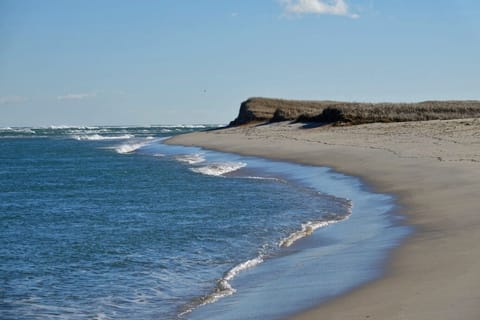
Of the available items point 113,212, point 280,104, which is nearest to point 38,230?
point 113,212

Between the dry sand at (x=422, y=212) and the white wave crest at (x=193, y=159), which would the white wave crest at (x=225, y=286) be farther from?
the white wave crest at (x=193, y=159)

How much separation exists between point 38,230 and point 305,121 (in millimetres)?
47702

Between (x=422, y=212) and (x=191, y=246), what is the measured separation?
181 inches

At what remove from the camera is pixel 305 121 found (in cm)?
6288

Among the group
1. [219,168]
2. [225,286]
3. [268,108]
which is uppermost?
[268,108]

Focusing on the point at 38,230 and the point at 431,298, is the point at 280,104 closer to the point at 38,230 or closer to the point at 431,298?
the point at 38,230

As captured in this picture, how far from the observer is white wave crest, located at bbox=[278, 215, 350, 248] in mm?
14056

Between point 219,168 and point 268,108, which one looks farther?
point 268,108

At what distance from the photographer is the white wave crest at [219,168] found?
99.9ft

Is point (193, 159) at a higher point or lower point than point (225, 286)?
higher

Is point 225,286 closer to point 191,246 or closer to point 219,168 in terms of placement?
point 191,246

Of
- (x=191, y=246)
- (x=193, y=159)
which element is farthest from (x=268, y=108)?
(x=191, y=246)

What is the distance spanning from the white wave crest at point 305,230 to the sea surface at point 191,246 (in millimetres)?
20

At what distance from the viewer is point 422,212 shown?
1536 centimetres
